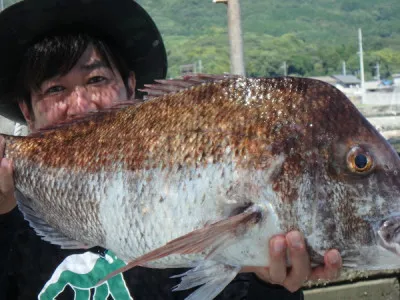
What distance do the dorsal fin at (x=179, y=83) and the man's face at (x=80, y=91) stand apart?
55 cm

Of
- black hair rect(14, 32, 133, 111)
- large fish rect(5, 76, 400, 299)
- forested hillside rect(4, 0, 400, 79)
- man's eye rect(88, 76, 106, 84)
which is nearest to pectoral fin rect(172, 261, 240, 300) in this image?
large fish rect(5, 76, 400, 299)

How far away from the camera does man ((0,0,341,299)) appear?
7.68 feet

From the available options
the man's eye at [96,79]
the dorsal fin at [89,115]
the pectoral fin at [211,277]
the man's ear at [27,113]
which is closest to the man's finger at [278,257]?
the pectoral fin at [211,277]

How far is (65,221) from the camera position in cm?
191

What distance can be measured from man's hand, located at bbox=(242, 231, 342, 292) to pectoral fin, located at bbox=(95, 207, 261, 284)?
10cm

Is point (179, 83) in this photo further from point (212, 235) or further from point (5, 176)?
point (5, 176)

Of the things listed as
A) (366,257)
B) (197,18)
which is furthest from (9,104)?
(197,18)

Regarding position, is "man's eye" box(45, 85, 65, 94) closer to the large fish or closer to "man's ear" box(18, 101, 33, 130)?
"man's ear" box(18, 101, 33, 130)

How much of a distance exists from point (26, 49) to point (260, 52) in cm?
12302

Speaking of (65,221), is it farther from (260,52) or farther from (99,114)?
(260,52)

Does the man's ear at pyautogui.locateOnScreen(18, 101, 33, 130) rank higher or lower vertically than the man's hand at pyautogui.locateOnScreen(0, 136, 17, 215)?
higher

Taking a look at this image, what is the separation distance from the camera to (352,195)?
4.95 feet

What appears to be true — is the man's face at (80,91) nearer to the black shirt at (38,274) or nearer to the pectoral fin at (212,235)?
the black shirt at (38,274)

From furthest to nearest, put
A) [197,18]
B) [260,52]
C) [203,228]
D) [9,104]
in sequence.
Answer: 1. [197,18]
2. [260,52]
3. [9,104]
4. [203,228]
